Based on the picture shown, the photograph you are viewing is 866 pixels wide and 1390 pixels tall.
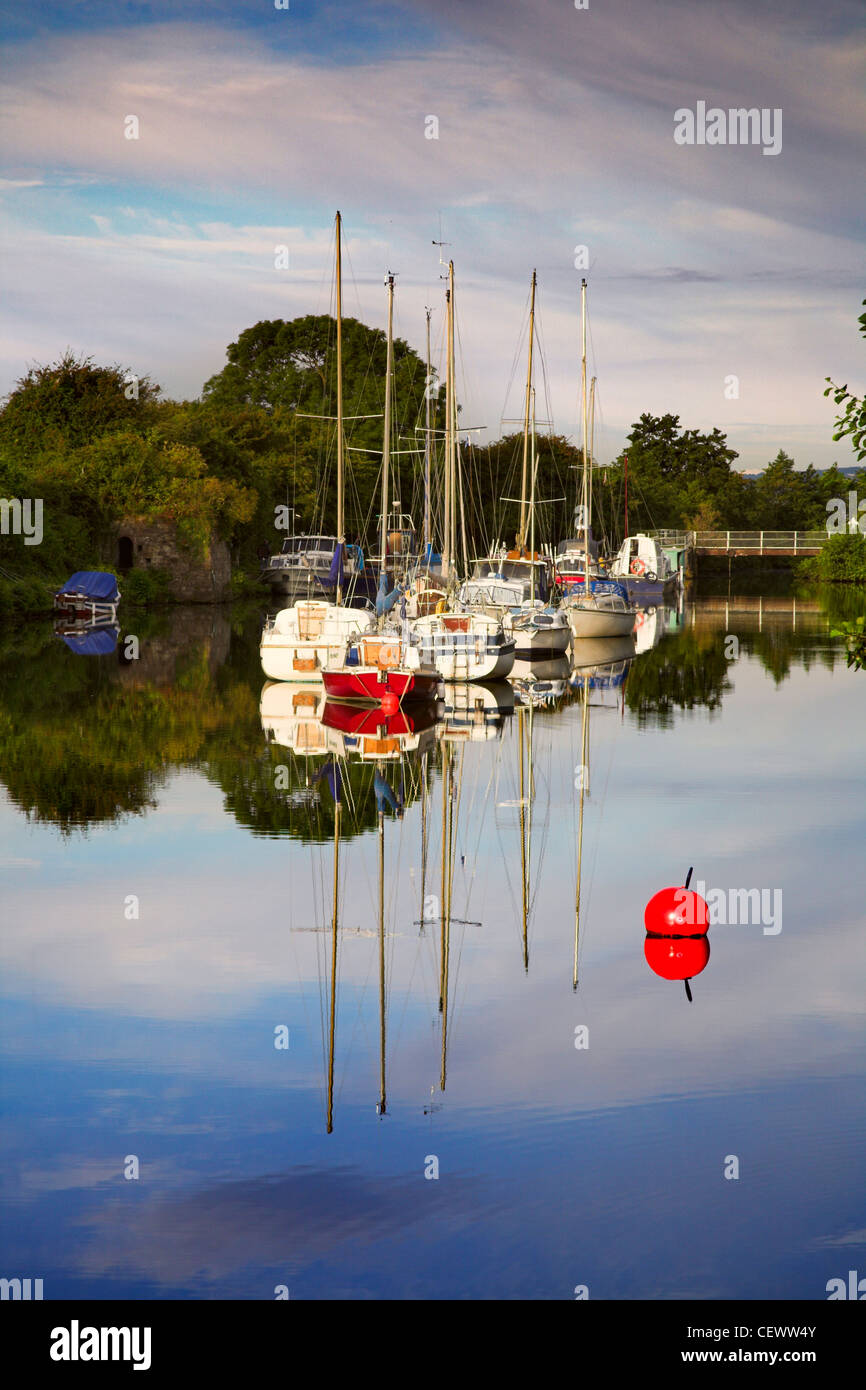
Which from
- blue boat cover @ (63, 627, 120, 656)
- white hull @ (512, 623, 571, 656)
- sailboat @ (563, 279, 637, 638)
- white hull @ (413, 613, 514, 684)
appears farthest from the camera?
sailboat @ (563, 279, 637, 638)

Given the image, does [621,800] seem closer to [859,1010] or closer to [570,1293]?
[859,1010]

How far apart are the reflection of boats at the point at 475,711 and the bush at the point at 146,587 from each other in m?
33.7

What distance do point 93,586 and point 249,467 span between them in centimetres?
2142

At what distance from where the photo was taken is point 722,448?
148000mm

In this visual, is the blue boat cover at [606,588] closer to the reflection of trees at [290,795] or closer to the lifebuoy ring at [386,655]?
the lifebuoy ring at [386,655]

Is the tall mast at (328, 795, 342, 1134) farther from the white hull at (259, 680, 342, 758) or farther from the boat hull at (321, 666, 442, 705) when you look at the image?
the boat hull at (321, 666, 442, 705)

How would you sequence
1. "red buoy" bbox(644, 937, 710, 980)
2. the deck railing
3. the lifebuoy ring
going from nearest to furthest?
"red buoy" bbox(644, 937, 710, 980)
the lifebuoy ring
the deck railing

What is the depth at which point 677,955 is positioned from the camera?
1424cm

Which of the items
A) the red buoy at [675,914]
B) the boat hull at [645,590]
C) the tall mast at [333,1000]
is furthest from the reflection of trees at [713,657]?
the red buoy at [675,914]

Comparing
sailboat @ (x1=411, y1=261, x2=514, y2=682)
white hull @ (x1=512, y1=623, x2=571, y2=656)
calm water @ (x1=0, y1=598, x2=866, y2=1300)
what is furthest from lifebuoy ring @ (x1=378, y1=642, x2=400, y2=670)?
white hull @ (x1=512, y1=623, x2=571, y2=656)

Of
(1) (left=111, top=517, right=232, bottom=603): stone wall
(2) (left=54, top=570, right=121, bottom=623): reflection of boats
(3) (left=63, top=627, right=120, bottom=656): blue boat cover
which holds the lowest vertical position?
(3) (left=63, top=627, right=120, bottom=656): blue boat cover

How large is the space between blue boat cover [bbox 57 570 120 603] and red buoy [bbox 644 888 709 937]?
1777 inches

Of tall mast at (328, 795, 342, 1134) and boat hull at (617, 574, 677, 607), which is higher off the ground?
boat hull at (617, 574, 677, 607)

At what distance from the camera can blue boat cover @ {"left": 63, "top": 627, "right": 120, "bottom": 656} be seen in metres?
45.0
